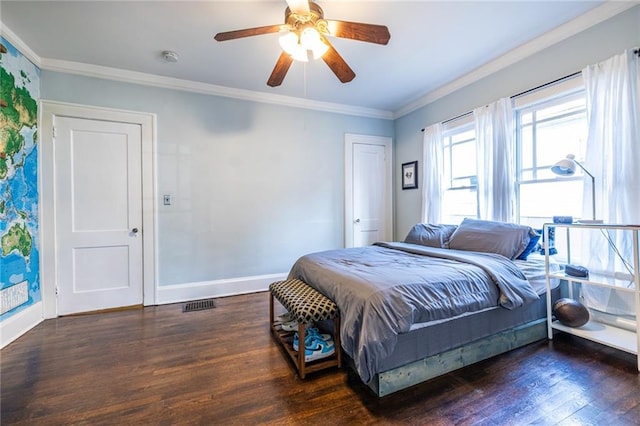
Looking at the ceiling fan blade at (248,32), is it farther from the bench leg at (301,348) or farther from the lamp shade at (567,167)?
the lamp shade at (567,167)

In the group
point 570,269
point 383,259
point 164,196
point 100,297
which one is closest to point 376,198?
point 383,259

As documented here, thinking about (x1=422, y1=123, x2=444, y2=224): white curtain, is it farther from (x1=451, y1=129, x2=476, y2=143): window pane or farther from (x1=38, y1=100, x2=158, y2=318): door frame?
(x1=38, y1=100, x2=158, y2=318): door frame

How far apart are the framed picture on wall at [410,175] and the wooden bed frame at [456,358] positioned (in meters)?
2.38

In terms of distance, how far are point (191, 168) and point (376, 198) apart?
109 inches

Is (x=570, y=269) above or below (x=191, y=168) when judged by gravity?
below

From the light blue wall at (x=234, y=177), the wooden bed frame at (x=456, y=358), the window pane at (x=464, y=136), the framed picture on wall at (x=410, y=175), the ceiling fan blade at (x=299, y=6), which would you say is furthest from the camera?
the framed picture on wall at (x=410, y=175)

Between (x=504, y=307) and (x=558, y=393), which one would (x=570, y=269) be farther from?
(x=558, y=393)

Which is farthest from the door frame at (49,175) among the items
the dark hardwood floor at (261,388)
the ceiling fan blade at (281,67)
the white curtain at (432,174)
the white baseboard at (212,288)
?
the white curtain at (432,174)

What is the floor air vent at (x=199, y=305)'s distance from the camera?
10.0ft

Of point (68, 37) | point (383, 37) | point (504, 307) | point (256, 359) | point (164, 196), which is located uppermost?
point (68, 37)

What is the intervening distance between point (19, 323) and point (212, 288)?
167cm

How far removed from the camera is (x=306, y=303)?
182 cm

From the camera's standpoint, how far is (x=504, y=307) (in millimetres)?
1960

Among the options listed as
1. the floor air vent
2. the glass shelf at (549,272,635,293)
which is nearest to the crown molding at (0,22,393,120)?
the floor air vent
